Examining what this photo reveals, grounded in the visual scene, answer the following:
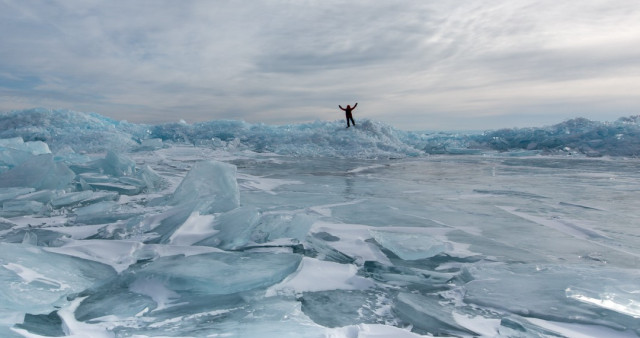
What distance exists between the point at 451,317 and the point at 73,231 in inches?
120

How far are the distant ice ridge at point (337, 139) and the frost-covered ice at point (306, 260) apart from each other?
1108 cm

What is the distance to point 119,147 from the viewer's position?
18672 millimetres

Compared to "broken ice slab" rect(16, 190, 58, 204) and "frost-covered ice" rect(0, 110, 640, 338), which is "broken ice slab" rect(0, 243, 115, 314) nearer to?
"frost-covered ice" rect(0, 110, 640, 338)

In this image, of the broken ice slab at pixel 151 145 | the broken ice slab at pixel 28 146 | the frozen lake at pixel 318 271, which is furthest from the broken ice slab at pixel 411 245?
the broken ice slab at pixel 151 145

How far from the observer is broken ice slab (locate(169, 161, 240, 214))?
3907mm

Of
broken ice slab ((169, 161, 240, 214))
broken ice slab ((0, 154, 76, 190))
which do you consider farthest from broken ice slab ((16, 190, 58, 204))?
broken ice slab ((169, 161, 240, 214))

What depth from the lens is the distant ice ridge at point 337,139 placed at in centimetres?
1688

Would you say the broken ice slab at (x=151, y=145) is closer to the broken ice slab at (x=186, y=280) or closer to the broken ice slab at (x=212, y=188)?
the broken ice slab at (x=212, y=188)

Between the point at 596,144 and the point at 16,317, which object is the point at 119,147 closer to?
the point at 16,317

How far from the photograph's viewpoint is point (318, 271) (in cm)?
246

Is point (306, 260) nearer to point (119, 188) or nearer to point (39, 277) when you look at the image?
point (39, 277)

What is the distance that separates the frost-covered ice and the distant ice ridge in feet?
36.4

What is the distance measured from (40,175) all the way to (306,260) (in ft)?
13.5

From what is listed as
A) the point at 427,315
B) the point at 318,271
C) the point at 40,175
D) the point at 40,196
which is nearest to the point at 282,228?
the point at 318,271
